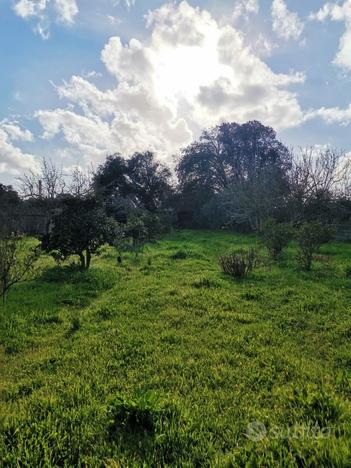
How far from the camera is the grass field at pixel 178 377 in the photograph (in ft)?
8.64

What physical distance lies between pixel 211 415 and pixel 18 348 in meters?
3.59

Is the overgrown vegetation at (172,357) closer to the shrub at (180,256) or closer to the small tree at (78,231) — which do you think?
the small tree at (78,231)

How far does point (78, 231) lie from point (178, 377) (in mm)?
8485

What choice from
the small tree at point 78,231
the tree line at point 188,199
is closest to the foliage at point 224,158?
the tree line at point 188,199

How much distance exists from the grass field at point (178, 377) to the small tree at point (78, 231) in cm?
310

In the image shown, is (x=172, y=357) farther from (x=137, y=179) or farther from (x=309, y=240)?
(x=137, y=179)

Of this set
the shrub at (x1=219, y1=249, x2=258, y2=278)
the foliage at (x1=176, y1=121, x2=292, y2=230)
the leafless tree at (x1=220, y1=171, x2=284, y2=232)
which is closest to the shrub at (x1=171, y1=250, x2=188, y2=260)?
the shrub at (x1=219, y1=249, x2=258, y2=278)

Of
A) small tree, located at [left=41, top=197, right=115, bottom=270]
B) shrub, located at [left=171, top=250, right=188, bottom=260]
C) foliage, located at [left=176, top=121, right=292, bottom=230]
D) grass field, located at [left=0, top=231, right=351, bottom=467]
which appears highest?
foliage, located at [left=176, top=121, right=292, bottom=230]

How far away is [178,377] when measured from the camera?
3967 millimetres

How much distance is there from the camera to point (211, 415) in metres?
3.17

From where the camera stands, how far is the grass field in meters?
2.63

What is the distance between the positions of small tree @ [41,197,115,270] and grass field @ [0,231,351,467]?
10.2ft

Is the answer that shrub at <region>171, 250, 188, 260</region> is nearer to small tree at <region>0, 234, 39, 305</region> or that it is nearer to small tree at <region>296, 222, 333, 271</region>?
small tree at <region>296, 222, 333, 271</region>

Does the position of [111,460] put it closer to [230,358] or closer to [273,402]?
[273,402]
